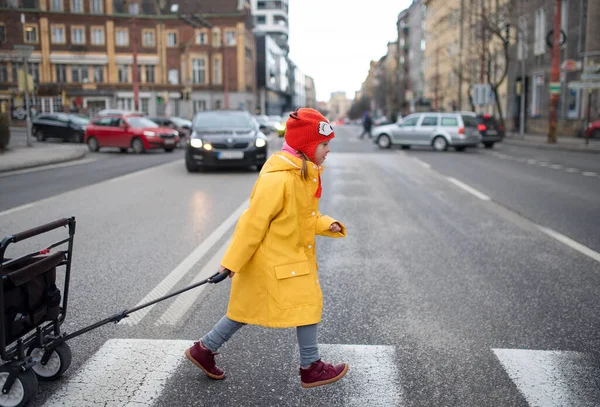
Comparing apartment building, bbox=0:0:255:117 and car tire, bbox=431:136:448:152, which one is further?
apartment building, bbox=0:0:255:117

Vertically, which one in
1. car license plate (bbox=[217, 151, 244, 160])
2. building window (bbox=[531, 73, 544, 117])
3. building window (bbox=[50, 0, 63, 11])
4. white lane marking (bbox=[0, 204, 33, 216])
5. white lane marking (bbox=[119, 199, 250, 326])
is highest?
building window (bbox=[50, 0, 63, 11])

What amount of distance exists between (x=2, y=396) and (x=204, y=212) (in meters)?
6.84

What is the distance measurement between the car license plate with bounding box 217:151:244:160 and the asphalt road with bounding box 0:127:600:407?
563 cm

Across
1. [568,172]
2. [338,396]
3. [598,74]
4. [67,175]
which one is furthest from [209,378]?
[598,74]

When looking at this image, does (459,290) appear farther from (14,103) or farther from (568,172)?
(14,103)

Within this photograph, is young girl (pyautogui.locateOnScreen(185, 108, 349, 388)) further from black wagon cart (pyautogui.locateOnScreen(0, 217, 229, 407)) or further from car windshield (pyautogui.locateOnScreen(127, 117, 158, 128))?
car windshield (pyautogui.locateOnScreen(127, 117, 158, 128))

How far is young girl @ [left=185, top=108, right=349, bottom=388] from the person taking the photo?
338 cm

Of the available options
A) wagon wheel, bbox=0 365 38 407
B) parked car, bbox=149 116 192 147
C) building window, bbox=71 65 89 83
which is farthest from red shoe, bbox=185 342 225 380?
building window, bbox=71 65 89 83

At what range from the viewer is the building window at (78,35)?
2926 inches

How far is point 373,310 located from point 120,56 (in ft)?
249

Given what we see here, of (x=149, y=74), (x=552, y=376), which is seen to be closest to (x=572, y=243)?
(x=552, y=376)

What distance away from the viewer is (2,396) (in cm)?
321

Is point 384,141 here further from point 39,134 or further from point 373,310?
point 373,310

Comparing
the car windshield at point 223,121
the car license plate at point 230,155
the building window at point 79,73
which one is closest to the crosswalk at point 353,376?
the car license plate at point 230,155
